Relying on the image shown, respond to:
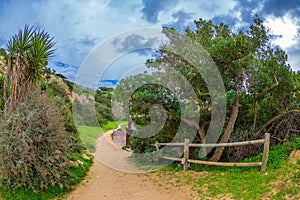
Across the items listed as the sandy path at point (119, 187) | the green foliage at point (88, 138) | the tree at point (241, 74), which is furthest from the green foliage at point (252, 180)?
the green foliage at point (88, 138)

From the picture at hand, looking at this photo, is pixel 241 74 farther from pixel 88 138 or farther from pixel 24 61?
pixel 88 138

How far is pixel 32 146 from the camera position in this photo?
6789 millimetres

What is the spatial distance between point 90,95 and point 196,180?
50.5 ft

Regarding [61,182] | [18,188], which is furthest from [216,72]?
[18,188]

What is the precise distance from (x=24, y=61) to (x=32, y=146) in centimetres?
279

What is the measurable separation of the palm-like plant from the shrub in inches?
30.5

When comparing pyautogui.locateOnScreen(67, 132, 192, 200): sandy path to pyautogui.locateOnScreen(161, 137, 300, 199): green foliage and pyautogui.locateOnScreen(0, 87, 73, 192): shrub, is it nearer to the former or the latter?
pyautogui.locateOnScreen(161, 137, 300, 199): green foliage

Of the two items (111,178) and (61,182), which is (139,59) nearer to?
(111,178)

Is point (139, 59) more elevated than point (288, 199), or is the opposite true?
point (139, 59)

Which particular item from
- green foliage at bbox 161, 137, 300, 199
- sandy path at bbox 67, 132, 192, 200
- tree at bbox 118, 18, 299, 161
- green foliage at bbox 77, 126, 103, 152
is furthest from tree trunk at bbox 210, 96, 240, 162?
green foliage at bbox 77, 126, 103, 152

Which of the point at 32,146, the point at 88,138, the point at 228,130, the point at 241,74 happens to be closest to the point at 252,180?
the point at 228,130

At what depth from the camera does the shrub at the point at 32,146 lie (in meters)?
6.67

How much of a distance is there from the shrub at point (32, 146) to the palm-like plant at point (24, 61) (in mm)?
774

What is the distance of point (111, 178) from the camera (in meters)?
9.30
